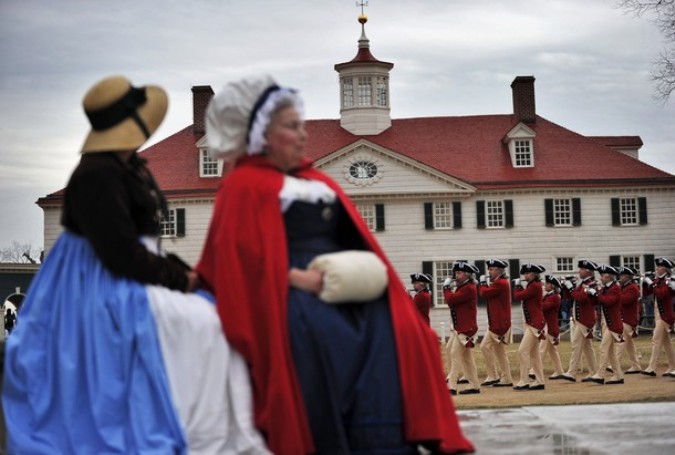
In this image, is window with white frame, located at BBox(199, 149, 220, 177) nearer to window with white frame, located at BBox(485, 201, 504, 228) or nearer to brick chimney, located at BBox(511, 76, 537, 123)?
window with white frame, located at BBox(485, 201, 504, 228)

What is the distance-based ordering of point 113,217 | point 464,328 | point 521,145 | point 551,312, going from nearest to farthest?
point 113,217 < point 464,328 < point 551,312 < point 521,145

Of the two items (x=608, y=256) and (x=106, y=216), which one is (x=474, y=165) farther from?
(x=106, y=216)

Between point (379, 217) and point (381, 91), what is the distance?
29.6ft

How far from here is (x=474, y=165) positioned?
182 feet

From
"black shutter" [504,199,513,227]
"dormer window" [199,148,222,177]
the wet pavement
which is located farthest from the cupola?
the wet pavement

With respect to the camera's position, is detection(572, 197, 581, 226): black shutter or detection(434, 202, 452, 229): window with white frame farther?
detection(572, 197, 581, 226): black shutter

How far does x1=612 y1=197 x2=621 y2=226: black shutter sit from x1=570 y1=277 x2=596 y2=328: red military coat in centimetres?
3054

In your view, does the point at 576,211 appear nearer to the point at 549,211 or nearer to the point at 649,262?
the point at 549,211

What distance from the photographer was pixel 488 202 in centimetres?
5384

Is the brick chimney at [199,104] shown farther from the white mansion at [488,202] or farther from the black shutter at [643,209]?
the black shutter at [643,209]

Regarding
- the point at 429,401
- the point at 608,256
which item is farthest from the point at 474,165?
the point at 429,401

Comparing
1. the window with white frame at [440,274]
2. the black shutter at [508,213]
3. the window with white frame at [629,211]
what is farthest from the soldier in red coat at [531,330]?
the window with white frame at [629,211]

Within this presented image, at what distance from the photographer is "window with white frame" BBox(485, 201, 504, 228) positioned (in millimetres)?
53531

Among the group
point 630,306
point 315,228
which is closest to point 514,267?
point 630,306
